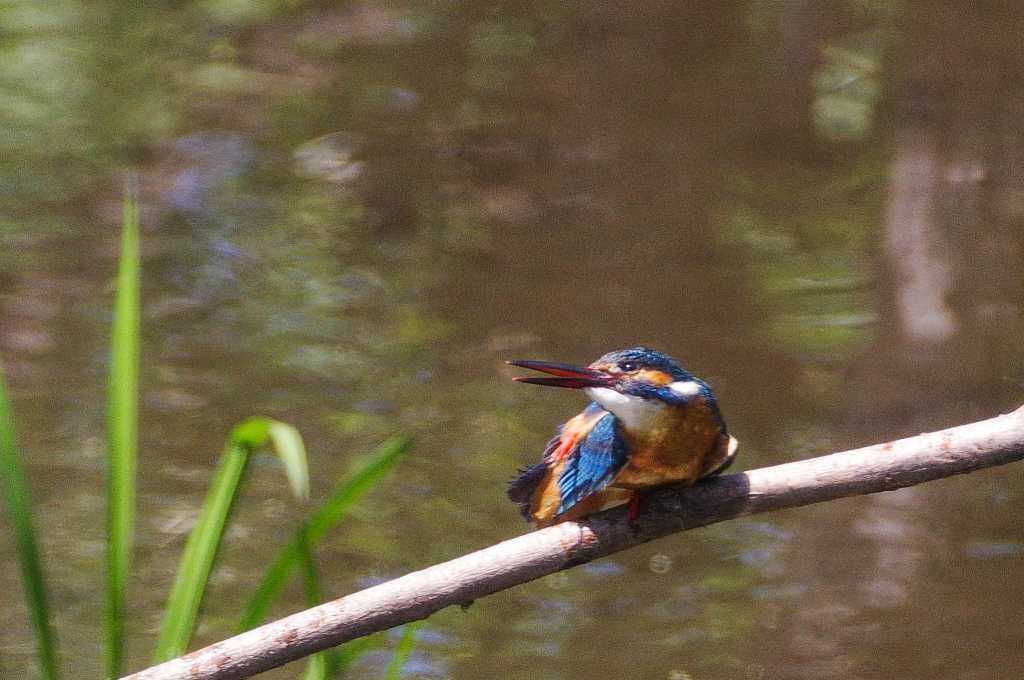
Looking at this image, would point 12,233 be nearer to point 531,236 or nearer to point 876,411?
point 531,236

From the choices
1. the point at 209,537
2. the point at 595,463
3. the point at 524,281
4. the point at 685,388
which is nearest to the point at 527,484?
the point at 595,463

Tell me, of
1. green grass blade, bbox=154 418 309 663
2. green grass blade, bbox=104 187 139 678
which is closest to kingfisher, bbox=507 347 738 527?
green grass blade, bbox=154 418 309 663

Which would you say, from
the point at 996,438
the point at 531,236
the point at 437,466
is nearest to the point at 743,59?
the point at 531,236

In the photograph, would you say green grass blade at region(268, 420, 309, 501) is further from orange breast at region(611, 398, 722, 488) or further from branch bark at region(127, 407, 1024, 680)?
orange breast at region(611, 398, 722, 488)

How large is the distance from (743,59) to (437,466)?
3.43m

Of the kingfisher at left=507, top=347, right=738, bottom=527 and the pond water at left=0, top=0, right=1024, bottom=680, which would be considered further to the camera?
the pond water at left=0, top=0, right=1024, bottom=680

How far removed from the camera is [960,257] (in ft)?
17.3

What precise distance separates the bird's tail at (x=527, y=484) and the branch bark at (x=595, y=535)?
0.20 metres

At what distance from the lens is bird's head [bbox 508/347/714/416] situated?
1979 millimetres

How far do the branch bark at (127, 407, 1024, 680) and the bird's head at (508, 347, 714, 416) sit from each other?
14 centimetres

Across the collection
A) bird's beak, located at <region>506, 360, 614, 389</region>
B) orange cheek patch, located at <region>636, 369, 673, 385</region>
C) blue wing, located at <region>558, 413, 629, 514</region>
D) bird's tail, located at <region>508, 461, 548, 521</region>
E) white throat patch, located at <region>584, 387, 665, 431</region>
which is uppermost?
bird's beak, located at <region>506, 360, 614, 389</region>

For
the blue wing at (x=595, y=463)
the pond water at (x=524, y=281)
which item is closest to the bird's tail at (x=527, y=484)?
the blue wing at (x=595, y=463)

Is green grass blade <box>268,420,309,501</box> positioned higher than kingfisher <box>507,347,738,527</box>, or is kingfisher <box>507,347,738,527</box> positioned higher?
green grass blade <box>268,420,309,501</box>

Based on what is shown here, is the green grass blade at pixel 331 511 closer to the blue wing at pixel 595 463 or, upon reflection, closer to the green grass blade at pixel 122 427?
the green grass blade at pixel 122 427
